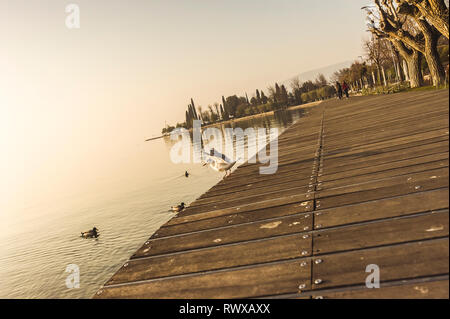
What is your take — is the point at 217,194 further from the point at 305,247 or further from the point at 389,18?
the point at 389,18

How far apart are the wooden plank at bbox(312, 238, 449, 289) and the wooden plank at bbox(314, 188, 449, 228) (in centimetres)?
64

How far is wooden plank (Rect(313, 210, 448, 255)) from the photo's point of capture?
2.54m

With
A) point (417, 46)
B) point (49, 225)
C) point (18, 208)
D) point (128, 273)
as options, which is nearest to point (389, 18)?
point (417, 46)

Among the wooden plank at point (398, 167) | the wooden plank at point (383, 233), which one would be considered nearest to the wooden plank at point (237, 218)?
the wooden plank at point (383, 233)

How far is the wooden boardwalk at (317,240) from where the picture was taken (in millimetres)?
2250

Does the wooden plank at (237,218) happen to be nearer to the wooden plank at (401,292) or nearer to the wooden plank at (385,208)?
the wooden plank at (385,208)

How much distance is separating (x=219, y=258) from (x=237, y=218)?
1126 millimetres

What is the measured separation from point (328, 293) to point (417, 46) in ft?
91.7

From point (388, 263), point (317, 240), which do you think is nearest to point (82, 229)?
point (317, 240)

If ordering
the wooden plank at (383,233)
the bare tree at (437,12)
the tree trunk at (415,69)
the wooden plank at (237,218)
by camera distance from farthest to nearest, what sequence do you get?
the tree trunk at (415,69) → the bare tree at (437,12) → the wooden plank at (237,218) → the wooden plank at (383,233)

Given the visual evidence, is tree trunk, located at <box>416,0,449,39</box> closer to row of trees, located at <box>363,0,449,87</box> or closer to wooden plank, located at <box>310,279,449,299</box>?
row of trees, located at <box>363,0,449,87</box>

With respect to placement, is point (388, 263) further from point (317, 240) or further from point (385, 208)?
point (385, 208)

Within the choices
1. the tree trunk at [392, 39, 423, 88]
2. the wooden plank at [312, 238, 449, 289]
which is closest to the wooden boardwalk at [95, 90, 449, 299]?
the wooden plank at [312, 238, 449, 289]

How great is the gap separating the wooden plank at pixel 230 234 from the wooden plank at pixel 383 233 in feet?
1.31
